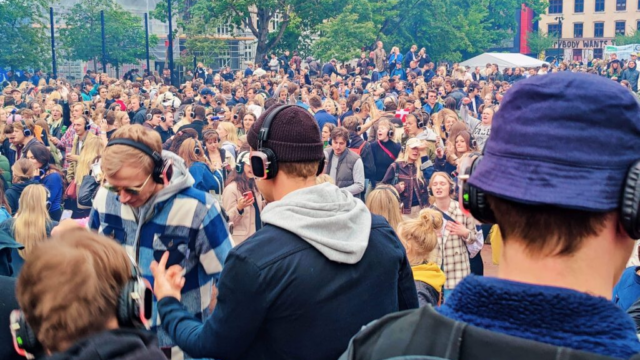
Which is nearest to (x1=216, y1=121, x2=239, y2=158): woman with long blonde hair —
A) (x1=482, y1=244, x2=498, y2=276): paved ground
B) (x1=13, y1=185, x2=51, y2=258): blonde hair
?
(x1=482, y1=244, x2=498, y2=276): paved ground

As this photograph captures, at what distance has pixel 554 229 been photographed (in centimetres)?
145

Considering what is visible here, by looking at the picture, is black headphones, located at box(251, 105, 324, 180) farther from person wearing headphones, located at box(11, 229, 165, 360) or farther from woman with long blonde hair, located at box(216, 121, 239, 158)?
woman with long blonde hair, located at box(216, 121, 239, 158)

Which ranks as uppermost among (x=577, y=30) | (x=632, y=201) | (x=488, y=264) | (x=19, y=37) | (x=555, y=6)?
(x=555, y=6)

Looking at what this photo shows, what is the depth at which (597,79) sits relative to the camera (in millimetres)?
1506

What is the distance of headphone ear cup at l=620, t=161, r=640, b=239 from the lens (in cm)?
142

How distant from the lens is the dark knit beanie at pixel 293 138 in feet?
→ 10.2

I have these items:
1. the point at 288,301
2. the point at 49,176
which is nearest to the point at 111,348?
the point at 288,301

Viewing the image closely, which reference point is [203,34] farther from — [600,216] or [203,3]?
[600,216]

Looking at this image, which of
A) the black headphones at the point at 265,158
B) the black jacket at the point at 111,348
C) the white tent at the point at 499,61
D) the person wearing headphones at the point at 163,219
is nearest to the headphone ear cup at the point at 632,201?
the black jacket at the point at 111,348

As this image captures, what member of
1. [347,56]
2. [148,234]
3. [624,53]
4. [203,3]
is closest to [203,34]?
[203,3]

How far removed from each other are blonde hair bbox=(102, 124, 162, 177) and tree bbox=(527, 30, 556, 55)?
75.5 meters

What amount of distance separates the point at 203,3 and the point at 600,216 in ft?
134

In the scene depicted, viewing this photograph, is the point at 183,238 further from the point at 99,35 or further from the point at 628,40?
the point at 628,40

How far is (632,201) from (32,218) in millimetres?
5353
